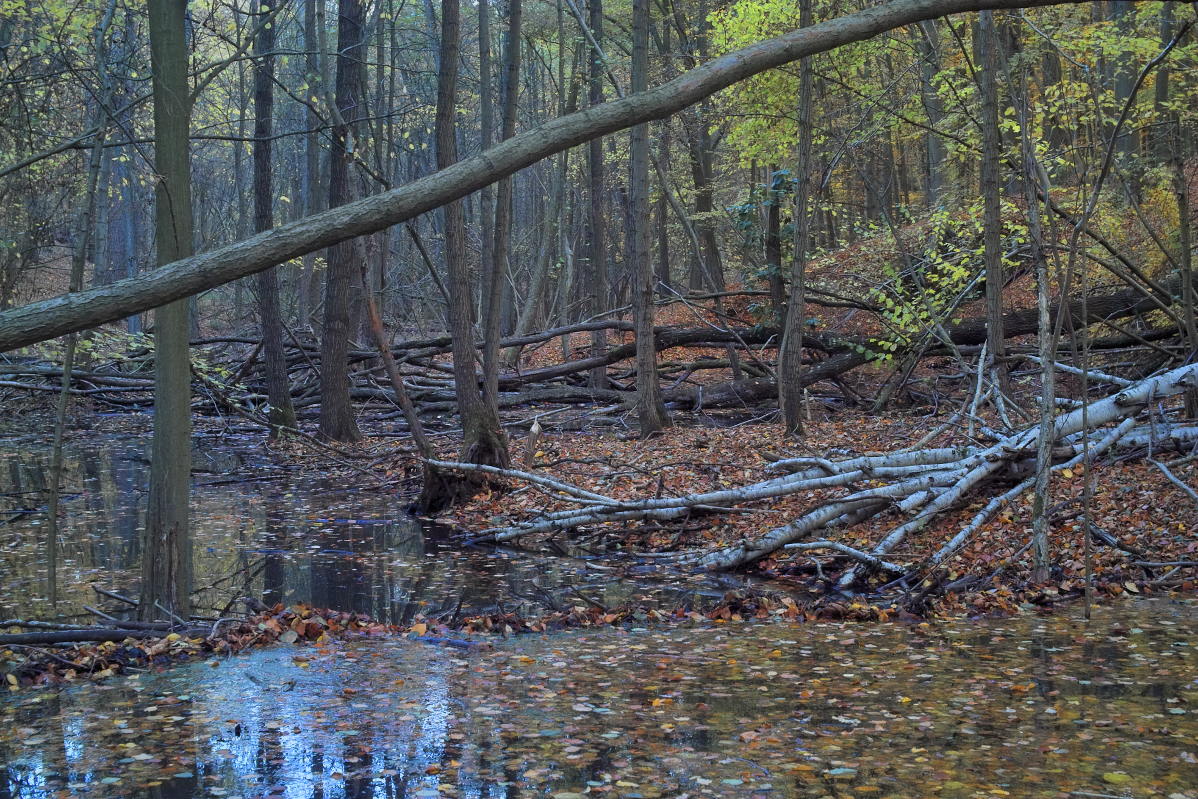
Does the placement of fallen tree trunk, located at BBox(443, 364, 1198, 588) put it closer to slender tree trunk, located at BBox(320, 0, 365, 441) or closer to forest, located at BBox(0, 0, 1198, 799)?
forest, located at BBox(0, 0, 1198, 799)

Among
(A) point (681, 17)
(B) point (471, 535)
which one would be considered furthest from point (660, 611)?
(A) point (681, 17)

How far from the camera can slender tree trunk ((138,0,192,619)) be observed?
22.6 feet

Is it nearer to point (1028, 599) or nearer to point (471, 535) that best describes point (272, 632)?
point (471, 535)

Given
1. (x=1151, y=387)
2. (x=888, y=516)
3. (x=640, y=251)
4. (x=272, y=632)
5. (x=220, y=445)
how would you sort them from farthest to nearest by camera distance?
(x=220, y=445), (x=640, y=251), (x=888, y=516), (x=1151, y=387), (x=272, y=632)

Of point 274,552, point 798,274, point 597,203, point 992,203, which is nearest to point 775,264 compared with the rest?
point 798,274

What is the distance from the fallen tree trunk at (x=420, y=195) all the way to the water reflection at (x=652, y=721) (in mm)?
2106

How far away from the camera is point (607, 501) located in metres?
11.0

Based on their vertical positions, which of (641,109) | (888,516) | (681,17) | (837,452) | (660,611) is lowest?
(660,611)

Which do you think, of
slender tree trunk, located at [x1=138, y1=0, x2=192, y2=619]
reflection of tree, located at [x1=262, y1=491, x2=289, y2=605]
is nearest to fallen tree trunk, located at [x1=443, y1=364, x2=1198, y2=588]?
reflection of tree, located at [x1=262, y1=491, x2=289, y2=605]

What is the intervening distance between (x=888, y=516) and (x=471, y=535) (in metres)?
4.80

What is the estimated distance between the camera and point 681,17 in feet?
71.6

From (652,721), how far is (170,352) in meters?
4.47

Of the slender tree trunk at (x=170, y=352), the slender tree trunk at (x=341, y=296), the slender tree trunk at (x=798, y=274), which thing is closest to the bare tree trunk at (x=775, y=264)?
the slender tree trunk at (x=798, y=274)

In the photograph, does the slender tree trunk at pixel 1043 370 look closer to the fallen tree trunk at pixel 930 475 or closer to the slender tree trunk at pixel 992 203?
the fallen tree trunk at pixel 930 475
